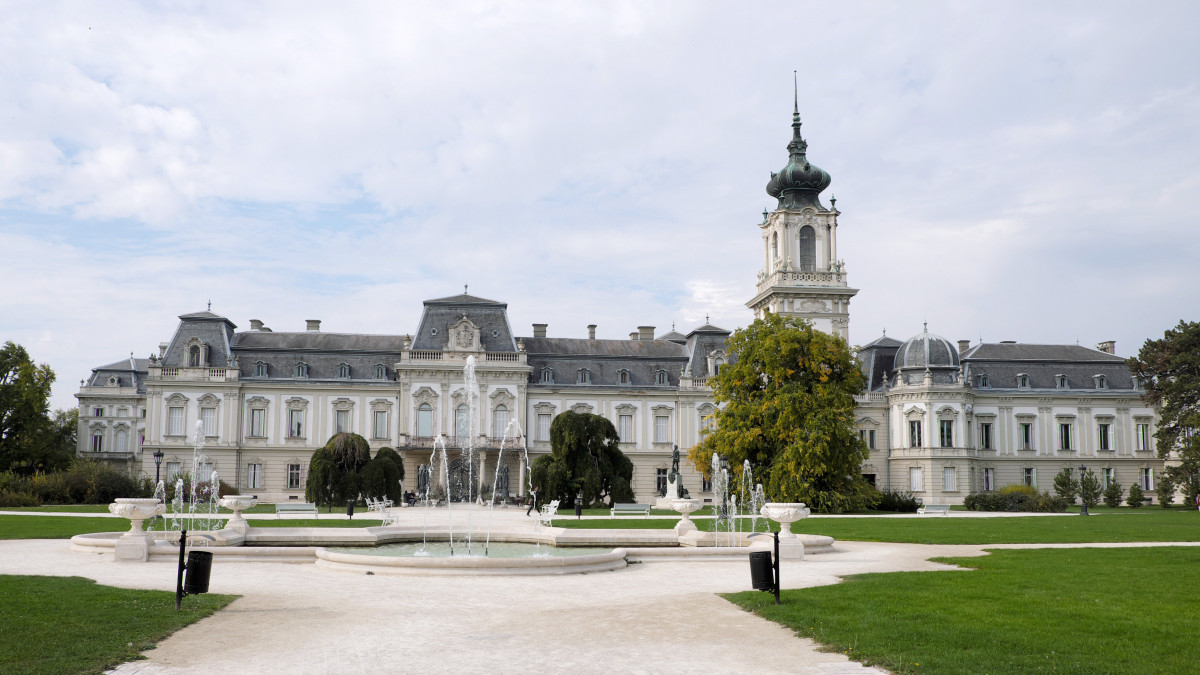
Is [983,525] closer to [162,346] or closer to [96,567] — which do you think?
[96,567]

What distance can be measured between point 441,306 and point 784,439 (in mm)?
22828

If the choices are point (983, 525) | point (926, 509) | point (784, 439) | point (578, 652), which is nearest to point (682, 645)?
point (578, 652)

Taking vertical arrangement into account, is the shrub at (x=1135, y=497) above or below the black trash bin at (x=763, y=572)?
below

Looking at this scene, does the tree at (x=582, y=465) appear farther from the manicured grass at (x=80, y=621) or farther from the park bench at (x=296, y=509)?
the manicured grass at (x=80, y=621)

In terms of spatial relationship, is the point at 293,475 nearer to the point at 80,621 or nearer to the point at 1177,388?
the point at 80,621

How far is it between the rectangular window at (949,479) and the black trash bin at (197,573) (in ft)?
158

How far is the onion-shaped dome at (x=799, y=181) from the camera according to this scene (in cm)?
5912

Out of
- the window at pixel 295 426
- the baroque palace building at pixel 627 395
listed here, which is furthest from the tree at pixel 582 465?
the window at pixel 295 426

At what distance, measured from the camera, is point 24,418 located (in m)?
46.8

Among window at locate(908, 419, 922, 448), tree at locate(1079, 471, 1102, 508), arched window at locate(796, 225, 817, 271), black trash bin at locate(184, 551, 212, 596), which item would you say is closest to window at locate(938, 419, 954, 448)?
window at locate(908, 419, 922, 448)

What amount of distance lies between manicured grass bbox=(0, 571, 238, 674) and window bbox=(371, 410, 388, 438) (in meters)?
39.1

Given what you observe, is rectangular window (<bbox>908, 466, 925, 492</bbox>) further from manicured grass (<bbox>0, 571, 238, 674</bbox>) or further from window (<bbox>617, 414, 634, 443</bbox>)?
manicured grass (<bbox>0, 571, 238, 674</bbox>)

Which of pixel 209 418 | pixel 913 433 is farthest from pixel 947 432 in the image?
pixel 209 418

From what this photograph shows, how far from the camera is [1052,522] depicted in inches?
1254
